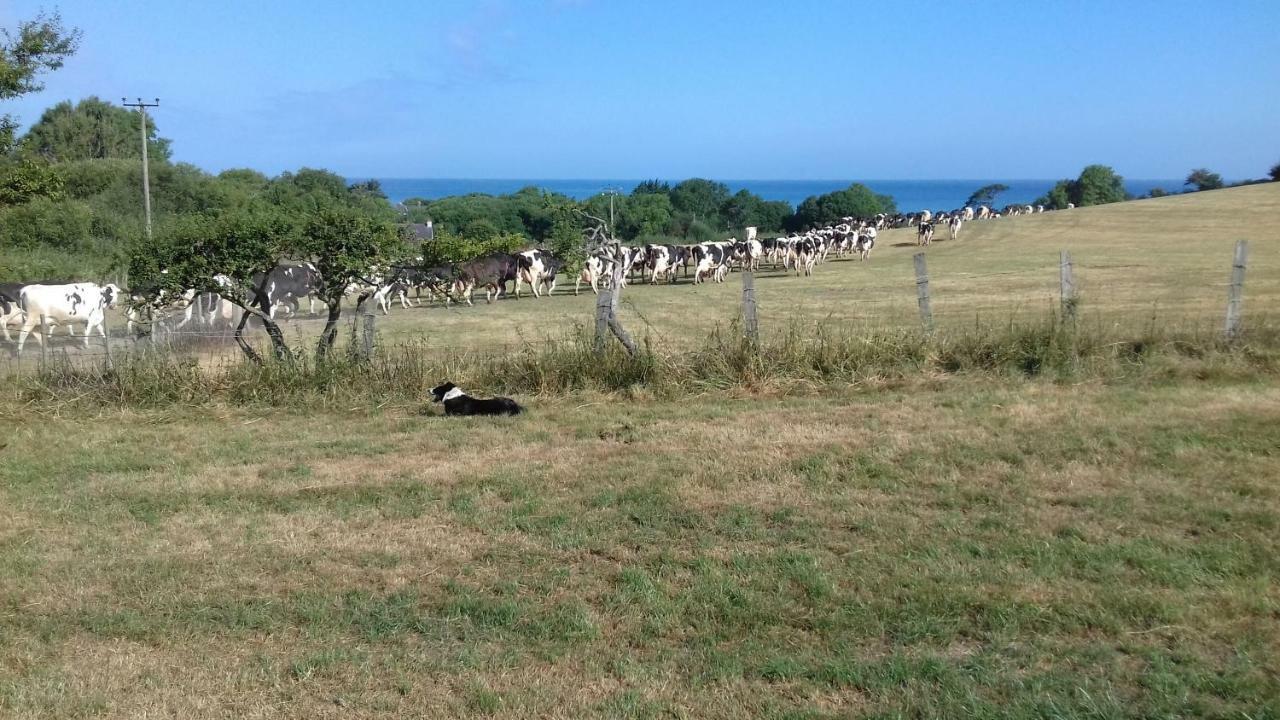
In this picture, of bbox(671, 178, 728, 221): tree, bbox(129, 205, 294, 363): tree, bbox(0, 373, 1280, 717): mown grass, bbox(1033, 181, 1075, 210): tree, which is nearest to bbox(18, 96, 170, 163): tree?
bbox(671, 178, 728, 221): tree

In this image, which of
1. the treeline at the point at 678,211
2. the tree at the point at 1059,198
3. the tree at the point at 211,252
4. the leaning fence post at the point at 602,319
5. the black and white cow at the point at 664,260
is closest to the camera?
the leaning fence post at the point at 602,319

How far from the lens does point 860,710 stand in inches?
170

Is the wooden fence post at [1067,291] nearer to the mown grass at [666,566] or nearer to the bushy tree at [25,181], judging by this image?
the mown grass at [666,566]

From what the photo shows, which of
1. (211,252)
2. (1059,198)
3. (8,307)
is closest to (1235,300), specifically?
(211,252)

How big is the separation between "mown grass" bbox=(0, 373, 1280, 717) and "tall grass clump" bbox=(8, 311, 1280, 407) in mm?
1482

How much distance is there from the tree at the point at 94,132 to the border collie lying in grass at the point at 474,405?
6488cm

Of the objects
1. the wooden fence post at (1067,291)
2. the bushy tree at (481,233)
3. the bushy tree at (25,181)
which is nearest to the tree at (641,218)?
the bushy tree at (481,233)

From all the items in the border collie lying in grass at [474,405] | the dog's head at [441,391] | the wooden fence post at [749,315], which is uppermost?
the wooden fence post at [749,315]

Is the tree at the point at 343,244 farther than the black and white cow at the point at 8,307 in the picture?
No

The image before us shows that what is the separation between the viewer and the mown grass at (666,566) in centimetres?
457

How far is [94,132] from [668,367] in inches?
2810

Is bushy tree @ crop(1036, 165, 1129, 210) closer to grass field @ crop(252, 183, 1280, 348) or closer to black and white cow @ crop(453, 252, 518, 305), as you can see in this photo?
grass field @ crop(252, 183, 1280, 348)

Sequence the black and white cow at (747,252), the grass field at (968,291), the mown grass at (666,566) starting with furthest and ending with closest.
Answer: the black and white cow at (747,252) → the grass field at (968,291) → the mown grass at (666,566)

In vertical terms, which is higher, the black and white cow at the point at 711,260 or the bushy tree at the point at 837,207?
the bushy tree at the point at 837,207
